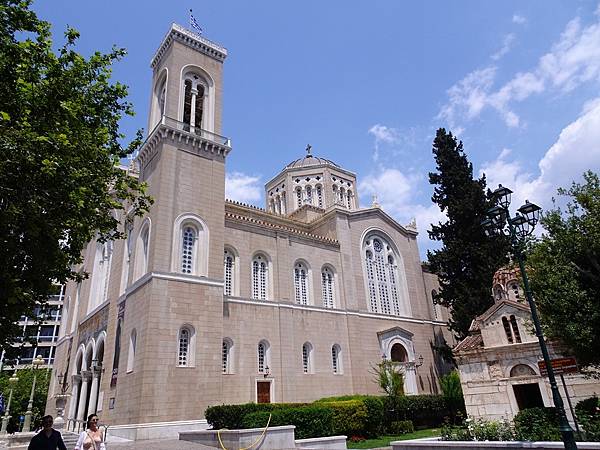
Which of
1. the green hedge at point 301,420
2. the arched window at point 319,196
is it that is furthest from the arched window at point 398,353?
Answer: the arched window at point 319,196

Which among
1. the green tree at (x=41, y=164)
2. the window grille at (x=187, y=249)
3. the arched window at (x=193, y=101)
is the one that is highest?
the arched window at (x=193, y=101)

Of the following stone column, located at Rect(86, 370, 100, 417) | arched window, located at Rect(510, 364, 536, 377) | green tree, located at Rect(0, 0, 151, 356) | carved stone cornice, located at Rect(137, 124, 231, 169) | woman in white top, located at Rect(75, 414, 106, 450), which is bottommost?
woman in white top, located at Rect(75, 414, 106, 450)

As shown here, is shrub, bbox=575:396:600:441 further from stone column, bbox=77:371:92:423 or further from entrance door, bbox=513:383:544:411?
stone column, bbox=77:371:92:423

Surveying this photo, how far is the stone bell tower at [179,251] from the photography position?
21375 millimetres

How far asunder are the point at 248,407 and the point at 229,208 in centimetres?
1895

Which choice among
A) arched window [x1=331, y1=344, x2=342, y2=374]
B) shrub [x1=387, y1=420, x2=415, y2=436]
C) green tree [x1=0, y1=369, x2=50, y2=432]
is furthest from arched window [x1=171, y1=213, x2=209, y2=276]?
green tree [x1=0, y1=369, x2=50, y2=432]

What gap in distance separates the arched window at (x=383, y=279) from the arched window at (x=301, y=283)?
5.81 meters

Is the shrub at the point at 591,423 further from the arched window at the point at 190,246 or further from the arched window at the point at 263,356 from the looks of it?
the arched window at the point at 190,246

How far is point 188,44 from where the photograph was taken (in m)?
30.2

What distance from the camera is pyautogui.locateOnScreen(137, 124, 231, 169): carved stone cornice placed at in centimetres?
2644

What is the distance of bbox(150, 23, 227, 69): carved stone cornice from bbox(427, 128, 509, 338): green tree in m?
18.5

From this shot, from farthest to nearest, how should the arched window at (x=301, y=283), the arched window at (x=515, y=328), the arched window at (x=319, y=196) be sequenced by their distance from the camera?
the arched window at (x=319, y=196)
the arched window at (x=301, y=283)
the arched window at (x=515, y=328)

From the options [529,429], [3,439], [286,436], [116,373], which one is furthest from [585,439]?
[3,439]

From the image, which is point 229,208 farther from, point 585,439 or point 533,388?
point 585,439
